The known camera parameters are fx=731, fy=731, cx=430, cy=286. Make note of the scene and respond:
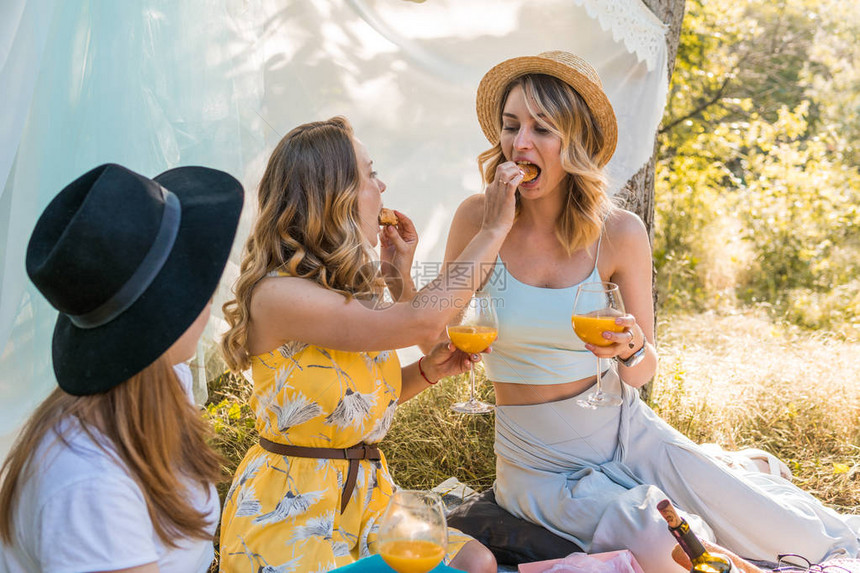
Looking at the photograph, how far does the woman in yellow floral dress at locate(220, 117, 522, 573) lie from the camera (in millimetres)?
2299

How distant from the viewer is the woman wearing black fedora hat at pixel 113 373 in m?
1.40

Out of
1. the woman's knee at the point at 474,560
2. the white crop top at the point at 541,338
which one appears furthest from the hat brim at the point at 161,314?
the white crop top at the point at 541,338

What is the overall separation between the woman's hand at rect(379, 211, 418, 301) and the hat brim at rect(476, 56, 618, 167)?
78 centimetres

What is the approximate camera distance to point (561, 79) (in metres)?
3.08

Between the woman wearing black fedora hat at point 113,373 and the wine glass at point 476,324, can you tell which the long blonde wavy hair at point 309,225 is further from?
the woman wearing black fedora hat at point 113,373

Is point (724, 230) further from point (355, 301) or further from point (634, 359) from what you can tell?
point (355, 301)

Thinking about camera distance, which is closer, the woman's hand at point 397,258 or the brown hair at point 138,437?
the brown hair at point 138,437

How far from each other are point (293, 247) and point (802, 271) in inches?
338

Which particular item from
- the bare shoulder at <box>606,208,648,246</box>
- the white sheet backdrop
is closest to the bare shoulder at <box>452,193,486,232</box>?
the bare shoulder at <box>606,208,648,246</box>

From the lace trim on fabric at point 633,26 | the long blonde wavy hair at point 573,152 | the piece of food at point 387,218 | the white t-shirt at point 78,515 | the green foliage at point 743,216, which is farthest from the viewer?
the green foliage at point 743,216

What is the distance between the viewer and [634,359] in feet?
8.84

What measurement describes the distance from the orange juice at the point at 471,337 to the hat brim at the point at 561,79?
3.77 ft

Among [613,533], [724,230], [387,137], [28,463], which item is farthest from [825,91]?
[28,463]

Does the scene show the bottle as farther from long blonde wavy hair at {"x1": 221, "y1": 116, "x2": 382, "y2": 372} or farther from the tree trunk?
the tree trunk
